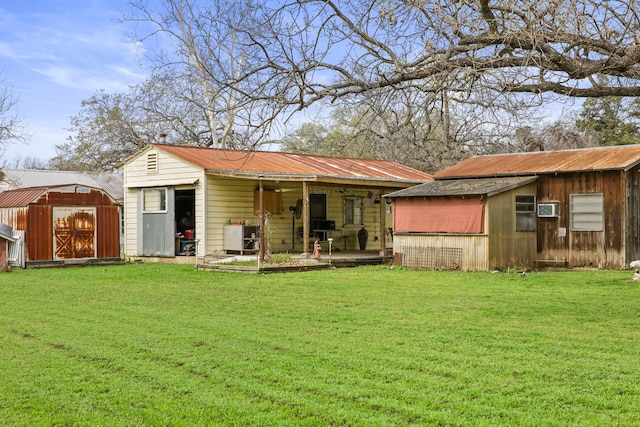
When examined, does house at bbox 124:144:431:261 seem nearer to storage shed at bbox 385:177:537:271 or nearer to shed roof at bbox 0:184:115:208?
shed roof at bbox 0:184:115:208

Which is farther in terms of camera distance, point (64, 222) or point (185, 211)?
point (185, 211)

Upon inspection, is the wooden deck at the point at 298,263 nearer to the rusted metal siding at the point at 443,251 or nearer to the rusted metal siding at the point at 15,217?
the rusted metal siding at the point at 443,251

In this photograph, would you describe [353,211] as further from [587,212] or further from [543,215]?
[587,212]

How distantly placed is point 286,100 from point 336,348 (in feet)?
13.4

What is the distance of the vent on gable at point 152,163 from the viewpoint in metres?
22.6

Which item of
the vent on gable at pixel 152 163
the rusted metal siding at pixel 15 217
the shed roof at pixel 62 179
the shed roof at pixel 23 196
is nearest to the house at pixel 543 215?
the vent on gable at pixel 152 163

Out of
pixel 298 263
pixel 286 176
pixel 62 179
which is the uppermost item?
pixel 62 179

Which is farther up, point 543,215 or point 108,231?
point 543,215

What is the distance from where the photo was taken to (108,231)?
73.4 feet

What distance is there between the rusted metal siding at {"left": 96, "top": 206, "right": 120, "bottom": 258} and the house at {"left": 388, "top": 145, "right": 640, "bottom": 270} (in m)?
8.77

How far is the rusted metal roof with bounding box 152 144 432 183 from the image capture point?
66.7ft

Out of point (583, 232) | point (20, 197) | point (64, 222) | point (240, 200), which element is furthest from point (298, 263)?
point (20, 197)

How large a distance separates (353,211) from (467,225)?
7895 mm

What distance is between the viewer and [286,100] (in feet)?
33.9
